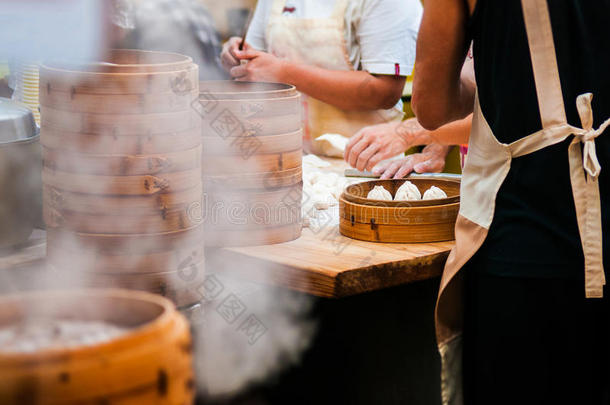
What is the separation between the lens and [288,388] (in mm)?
2137

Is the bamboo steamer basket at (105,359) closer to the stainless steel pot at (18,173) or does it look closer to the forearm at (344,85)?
the stainless steel pot at (18,173)

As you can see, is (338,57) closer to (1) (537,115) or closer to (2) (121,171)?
(1) (537,115)

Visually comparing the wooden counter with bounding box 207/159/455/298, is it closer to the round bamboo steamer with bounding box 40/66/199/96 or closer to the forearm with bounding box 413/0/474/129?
the forearm with bounding box 413/0/474/129

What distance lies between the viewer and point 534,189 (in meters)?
1.69

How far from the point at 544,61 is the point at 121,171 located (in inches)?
37.2

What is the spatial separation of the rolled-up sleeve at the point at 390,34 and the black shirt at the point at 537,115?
182 cm

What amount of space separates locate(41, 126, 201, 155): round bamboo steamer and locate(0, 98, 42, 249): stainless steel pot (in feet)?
0.64

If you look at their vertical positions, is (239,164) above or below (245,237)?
above

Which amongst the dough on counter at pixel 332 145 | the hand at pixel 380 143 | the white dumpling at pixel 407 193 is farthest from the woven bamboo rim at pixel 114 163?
the dough on counter at pixel 332 145

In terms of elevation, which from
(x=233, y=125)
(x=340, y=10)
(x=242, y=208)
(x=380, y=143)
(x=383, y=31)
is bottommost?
(x=242, y=208)

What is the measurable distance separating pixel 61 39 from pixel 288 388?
1.15m

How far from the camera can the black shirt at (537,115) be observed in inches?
63.7

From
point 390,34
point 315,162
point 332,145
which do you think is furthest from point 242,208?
point 390,34

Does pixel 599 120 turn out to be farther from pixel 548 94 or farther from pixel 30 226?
pixel 30 226
